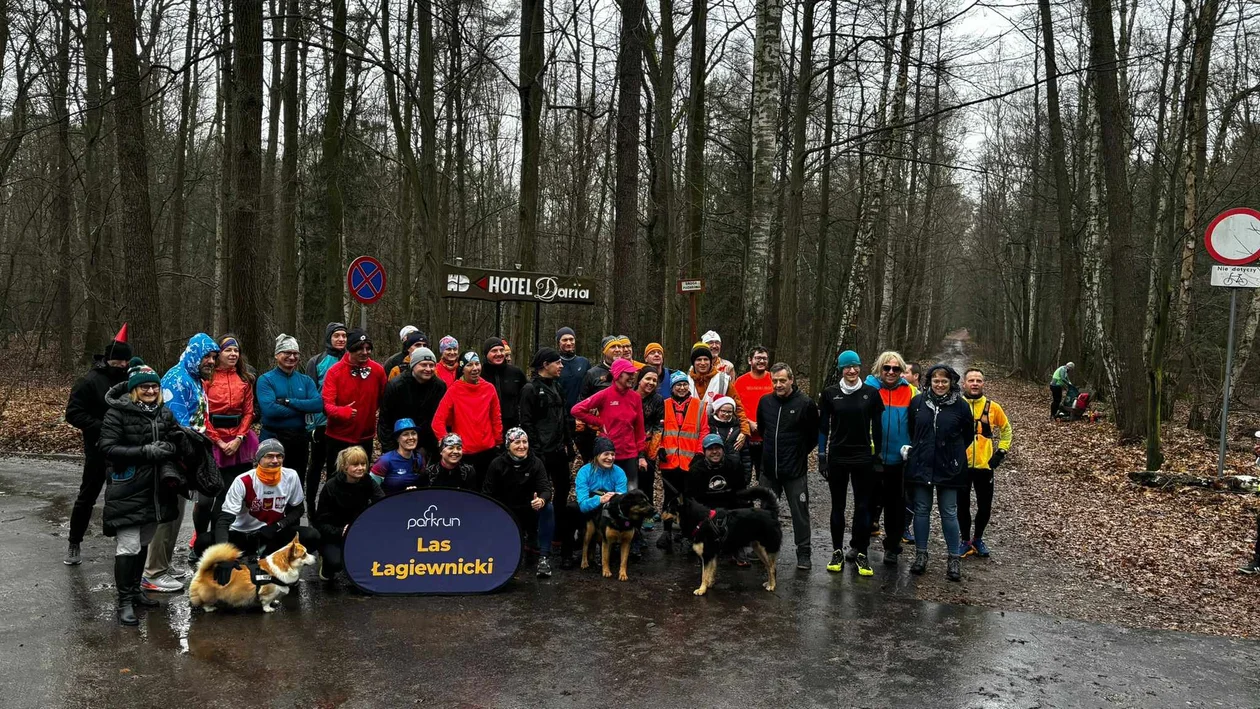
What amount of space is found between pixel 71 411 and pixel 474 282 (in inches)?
182

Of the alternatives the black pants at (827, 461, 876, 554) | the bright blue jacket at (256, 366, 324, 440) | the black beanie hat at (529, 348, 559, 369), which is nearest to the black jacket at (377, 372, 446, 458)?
the bright blue jacket at (256, 366, 324, 440)

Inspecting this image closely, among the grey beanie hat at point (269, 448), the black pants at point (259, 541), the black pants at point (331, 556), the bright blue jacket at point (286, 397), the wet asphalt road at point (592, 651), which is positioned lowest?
the wet asphalt road at point (592, 651)

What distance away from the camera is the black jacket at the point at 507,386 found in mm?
8469

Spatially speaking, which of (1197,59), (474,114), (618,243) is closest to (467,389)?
(618,243)

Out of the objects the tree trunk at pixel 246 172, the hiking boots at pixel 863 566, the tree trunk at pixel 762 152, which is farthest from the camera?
the tree trunk at pixel 762 152

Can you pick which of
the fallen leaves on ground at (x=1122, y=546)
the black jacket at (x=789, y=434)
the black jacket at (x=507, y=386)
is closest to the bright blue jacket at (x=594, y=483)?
the black jacket at (x=507, y=386)

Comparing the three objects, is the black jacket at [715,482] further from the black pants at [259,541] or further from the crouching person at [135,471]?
the crouching person at [135,471]

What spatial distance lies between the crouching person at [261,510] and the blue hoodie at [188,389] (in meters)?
0.73

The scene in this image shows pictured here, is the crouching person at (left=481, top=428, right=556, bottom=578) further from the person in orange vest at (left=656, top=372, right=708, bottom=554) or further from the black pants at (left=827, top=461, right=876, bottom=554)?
the black pants at (left=827, top=461, right=876, bottom=554)

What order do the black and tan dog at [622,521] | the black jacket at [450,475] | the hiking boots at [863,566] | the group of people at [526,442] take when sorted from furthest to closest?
the hiking boots at [863,566]
the black jacket at [450,475]
the black and tan dog at [622,521]
the group of people at [526,442]

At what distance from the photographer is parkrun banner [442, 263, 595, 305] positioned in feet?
34.0

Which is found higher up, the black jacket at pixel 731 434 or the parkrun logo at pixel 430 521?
the black jacket at pixel 731 434

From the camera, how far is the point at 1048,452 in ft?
50.5

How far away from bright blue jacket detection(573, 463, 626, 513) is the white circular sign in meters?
7.81
